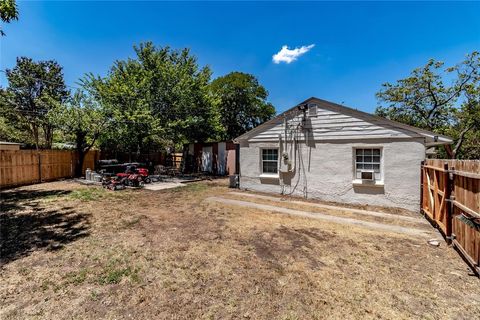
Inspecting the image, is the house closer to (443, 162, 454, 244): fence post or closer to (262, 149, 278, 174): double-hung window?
(262, 149, 278, 174): double-hung window

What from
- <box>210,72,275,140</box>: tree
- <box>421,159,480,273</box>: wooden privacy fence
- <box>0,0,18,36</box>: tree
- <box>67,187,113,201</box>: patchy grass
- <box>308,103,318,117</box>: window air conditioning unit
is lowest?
<box>67,187,113,201</box>: patchy grass

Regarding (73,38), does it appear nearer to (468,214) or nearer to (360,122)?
(360,122)

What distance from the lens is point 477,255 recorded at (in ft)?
11.4

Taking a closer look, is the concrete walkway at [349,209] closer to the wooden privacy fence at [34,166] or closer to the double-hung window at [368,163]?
the double-hung window at [368,163]

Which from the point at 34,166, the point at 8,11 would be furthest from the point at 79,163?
the point at 8,11

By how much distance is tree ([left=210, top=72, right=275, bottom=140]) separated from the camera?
87.9ft

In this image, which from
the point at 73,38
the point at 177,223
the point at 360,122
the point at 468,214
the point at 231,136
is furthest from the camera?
the point at 231,136

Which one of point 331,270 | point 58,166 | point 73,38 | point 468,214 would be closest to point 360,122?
point 468,214

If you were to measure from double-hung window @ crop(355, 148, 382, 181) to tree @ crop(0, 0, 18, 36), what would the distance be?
33.9ft

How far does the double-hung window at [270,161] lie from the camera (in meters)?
10.1

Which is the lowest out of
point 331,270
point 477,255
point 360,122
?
point 331,270

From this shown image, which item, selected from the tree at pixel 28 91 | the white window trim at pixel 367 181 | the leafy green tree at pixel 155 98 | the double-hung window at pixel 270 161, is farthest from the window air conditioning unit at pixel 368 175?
the tree at pixel 28 91

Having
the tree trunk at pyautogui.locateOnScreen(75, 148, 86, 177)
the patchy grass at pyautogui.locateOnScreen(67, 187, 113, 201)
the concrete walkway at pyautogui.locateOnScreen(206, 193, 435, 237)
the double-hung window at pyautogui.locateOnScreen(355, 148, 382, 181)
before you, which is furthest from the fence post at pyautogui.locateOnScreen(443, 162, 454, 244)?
the tree trunk at pyautogui.locateOnScreen(75, 148, 86, 177)

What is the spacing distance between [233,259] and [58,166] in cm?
1514
